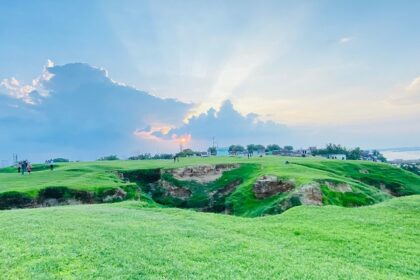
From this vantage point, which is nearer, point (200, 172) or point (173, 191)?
point (173, 191)

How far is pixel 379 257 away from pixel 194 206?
3961 centimetres

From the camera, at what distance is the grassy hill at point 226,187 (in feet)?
132

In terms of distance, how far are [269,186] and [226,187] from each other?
10.1 metres

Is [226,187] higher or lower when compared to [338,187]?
lower

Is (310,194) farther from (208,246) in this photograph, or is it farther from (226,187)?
(208,246)

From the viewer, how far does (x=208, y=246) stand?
1452 centimetres

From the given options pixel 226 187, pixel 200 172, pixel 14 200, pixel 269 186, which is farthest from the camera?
pixel 200 172

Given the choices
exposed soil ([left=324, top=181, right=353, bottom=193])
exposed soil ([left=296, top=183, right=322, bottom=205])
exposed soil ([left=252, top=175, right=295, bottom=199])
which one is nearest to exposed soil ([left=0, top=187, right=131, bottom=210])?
exposed soil ([left=252, top=175, right=295, bottom=199])

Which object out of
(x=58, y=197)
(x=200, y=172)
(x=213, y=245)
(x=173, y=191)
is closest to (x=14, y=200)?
(x=58, y=197)

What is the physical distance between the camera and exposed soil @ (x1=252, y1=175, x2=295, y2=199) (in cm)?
4570

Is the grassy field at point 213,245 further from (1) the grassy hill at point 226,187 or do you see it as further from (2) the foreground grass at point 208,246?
(1) the grassy hill at point 226,187

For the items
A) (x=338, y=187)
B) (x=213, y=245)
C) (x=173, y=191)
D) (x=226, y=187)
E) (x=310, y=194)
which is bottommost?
(x=173, y=191)

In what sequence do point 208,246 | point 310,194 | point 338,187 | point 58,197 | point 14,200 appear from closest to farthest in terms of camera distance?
point 208,246 < point 14,200 < point 58,197 < point 310,194 < point 338,187

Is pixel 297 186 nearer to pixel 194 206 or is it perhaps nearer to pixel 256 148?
pixel 194 206
